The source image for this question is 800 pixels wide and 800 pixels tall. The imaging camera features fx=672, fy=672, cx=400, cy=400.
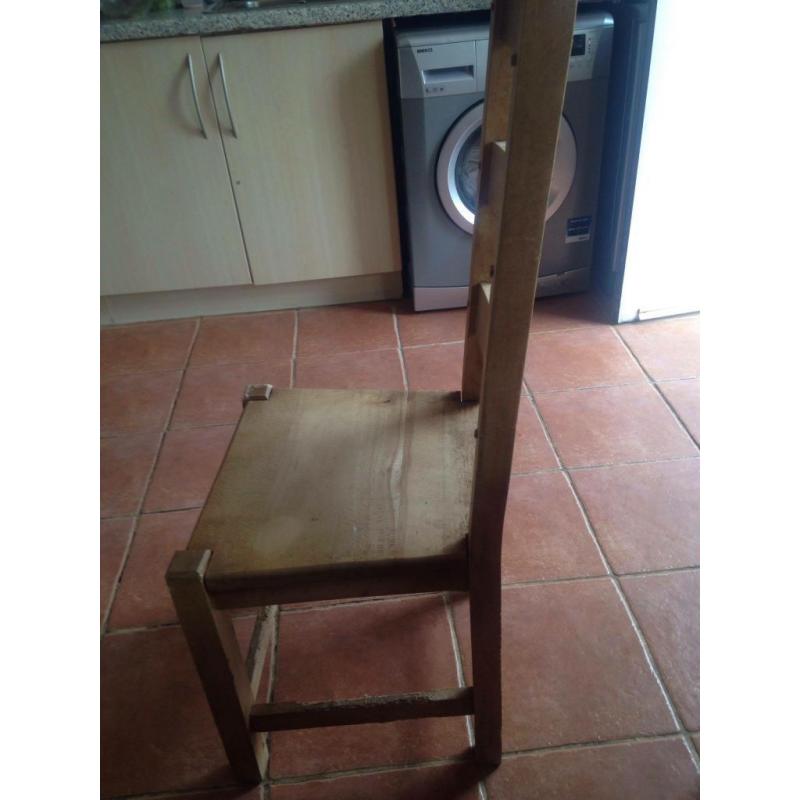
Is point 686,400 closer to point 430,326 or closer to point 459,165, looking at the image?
point 430,326

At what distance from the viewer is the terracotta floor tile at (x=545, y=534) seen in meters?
1.43

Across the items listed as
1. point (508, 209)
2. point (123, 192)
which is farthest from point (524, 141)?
point (123, 192)

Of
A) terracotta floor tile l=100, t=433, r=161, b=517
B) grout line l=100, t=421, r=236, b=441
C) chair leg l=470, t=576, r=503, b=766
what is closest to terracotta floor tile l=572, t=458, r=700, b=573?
chair leg l=470, t=576, r=503, b=766

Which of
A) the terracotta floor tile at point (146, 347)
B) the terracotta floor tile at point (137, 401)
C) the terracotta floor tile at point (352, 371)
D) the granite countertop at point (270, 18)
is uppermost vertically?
the granite countertop at point (270, 18)

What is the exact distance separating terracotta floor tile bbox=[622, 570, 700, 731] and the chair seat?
0.57 m

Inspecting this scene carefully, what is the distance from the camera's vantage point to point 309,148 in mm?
2191

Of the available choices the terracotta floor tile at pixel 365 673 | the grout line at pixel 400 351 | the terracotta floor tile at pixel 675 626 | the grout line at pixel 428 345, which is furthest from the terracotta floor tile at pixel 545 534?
the grout line at pixel 428 345

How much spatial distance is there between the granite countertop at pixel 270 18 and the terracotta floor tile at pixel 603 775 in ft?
6.39

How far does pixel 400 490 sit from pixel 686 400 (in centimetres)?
126

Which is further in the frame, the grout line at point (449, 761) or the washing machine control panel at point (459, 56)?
the washing machine control panel at point (459, 56)

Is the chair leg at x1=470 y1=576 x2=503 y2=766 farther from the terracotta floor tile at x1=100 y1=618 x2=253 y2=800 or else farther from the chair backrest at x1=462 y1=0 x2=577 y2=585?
the terracotta floor tile at x1=100 y1=618 x2=253 y2=800

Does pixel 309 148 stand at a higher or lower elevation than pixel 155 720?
higher

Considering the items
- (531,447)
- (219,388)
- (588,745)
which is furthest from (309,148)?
(588,745)

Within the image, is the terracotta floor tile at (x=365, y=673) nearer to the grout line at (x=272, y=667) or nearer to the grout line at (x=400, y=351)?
the grout line at (x=272, y=667)
